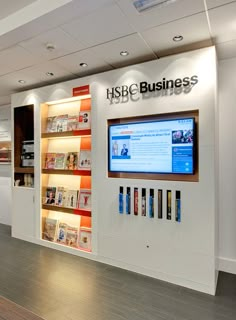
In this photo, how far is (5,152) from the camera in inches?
239

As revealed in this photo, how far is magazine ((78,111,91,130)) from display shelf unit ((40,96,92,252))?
45 mm

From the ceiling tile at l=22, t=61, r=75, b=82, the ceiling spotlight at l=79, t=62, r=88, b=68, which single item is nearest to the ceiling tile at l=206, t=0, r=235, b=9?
the ceiling spotlight at l=79, t=62, r=88, b=68

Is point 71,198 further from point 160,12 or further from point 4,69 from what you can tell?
point 160,12

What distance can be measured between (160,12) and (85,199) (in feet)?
9.35

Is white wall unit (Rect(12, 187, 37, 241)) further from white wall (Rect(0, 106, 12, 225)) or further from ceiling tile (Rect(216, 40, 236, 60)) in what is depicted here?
ceiling tile (Rect(216, 40, 236, 60))

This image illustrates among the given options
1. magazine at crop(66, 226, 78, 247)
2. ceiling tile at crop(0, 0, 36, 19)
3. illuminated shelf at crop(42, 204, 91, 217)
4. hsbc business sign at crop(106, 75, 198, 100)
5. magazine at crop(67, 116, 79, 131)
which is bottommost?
magazine at crop(66, 226, 78, 247)

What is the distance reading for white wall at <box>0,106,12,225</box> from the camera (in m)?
5.84

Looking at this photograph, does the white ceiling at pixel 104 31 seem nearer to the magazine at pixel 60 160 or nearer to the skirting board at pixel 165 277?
the magazine at pixel 60 160

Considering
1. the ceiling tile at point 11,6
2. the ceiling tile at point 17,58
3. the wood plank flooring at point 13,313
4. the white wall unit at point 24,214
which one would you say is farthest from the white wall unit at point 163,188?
the wood plank flooring at point 13,313

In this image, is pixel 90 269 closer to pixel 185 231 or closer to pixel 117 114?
pixel 185 231

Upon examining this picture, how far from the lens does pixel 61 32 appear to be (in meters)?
2.66

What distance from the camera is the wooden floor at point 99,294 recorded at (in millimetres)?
2375

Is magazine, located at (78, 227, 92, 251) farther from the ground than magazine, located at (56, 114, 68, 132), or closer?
closer

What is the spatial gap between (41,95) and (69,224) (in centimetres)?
243
